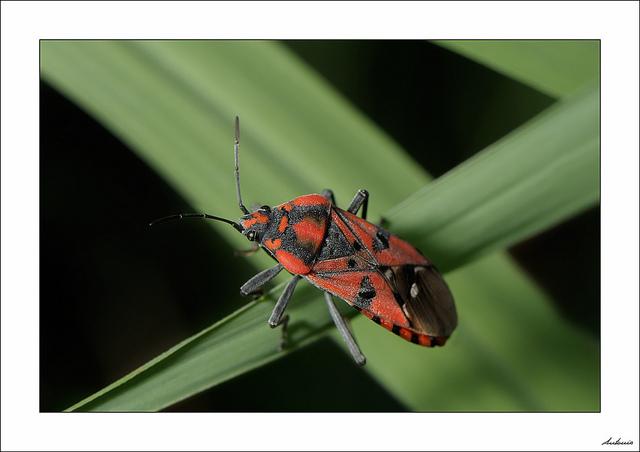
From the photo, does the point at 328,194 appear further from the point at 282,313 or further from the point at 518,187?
the point at 518,187

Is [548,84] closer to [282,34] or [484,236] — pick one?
[484,236]

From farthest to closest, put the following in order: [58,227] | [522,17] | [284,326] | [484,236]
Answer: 1. [58,227]
2. [522,17]
3. [284,326]
4. [484,236]

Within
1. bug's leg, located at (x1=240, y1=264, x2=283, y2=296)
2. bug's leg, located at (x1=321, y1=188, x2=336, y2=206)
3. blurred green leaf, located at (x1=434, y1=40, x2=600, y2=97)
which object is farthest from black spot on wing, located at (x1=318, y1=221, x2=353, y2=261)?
blurred green leaf, located at (x1=434, y1=40, x2=600, y2=97)

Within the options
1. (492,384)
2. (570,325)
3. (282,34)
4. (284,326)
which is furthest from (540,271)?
(282,34)

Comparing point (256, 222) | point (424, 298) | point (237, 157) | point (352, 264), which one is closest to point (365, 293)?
point (352, 264)

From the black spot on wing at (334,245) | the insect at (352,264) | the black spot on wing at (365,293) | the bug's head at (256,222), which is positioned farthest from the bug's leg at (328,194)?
the black spot on wing at (365,293)
